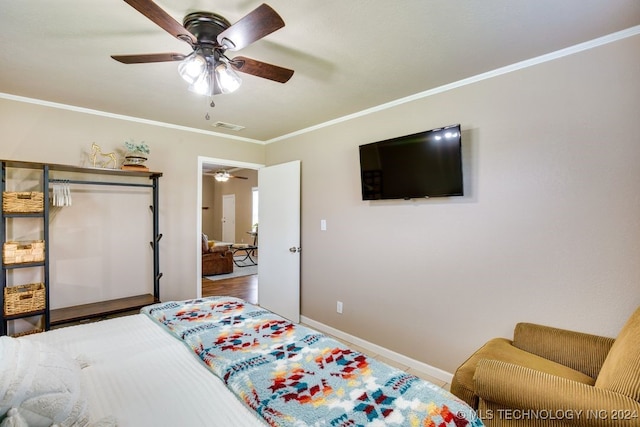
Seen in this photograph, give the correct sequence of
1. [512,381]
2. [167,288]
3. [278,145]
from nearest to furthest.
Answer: [512,381], [167,288], [278,145]

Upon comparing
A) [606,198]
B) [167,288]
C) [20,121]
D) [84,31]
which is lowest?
[167,288]

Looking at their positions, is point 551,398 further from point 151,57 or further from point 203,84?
point 151,57

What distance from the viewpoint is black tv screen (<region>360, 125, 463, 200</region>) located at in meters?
2.34

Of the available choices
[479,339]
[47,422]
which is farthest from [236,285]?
[47,422]

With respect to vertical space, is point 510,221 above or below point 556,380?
above

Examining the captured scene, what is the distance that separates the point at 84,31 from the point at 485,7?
218cm

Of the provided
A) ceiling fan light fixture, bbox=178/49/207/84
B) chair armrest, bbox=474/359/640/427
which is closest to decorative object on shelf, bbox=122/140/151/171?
ceiling fan light fixture, bbox=178/49/207/84

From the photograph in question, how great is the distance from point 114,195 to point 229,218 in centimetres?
646

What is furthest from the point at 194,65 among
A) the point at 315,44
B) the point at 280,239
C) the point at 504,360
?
the point at 280,239

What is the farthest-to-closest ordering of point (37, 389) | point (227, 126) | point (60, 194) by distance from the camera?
1. point (227, 126)
2. point (60, 194)
3. point (37, 389)

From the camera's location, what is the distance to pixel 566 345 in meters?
1.82

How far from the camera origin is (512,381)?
4.72ft

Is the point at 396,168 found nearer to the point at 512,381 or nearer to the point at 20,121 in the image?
the point at 512,381

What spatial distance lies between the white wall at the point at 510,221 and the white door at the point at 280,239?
783 millimetres
